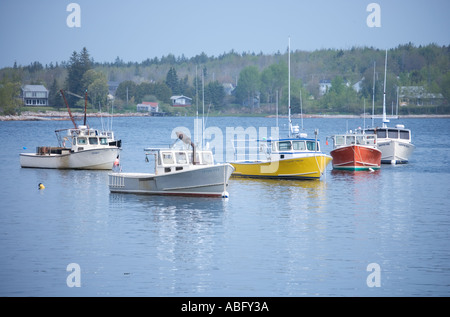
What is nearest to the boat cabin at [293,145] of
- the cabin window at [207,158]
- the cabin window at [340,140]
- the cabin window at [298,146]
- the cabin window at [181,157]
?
the cabin window at [298,146]

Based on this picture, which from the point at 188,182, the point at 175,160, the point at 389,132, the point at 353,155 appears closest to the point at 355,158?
the point at 353,155

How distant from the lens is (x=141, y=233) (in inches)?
1371

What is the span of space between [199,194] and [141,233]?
960 centimetres

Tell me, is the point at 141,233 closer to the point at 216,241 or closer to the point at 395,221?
the point at 216,241

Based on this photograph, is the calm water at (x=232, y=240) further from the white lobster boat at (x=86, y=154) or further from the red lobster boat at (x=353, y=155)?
→ the red lobster boat at (x=353, y=155)

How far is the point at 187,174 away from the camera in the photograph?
4328cm

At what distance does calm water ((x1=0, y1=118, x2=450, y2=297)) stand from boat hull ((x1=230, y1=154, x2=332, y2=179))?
3.27ft

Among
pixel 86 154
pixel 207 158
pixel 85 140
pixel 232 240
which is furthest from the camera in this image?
pixel 85 140

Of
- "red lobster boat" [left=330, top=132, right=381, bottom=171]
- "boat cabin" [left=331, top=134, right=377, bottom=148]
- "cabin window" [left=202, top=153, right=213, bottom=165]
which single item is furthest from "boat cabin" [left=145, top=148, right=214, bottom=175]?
"boat cabin" [left=331, top=134, right=377, bottom=148]

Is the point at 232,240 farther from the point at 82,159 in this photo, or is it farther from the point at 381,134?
the point at 381,134

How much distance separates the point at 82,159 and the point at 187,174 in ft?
72.3

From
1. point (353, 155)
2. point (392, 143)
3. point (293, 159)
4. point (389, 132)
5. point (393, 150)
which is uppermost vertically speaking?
point (389, 132)
